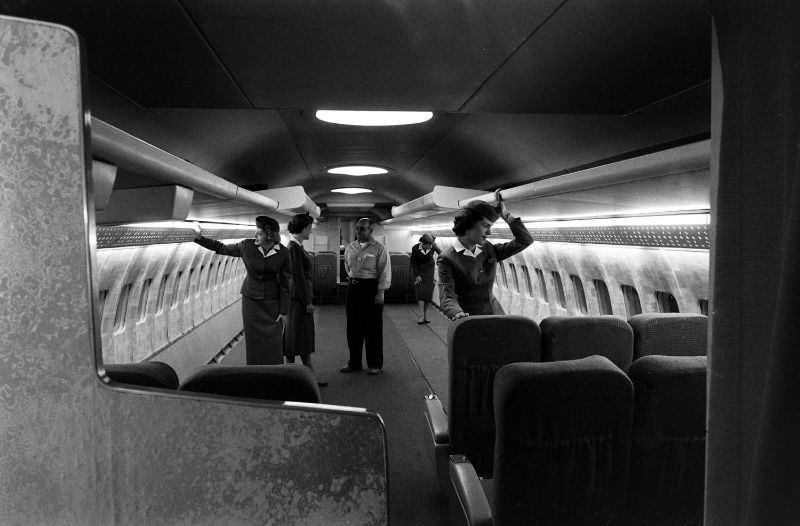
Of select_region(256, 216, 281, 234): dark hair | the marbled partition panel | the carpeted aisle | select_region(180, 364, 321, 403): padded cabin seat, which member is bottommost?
the carpeted aisle

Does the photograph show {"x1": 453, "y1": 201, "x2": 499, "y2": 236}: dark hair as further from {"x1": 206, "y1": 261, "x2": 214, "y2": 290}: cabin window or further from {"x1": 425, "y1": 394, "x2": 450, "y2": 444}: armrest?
{"x1": 206, "y1": 261, "x2": 214, "y2": 290}: cabin window

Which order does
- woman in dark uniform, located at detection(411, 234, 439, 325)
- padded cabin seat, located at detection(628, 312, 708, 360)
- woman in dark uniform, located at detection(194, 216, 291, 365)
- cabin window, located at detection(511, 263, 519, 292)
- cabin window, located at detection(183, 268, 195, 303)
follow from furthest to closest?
1. woman in dark uniform, located at detection(411, 234, 439, 325)
2. cabin window, located at detection(511, 263, 519, 292)
3. cabin window, located at detection(183, 268, 195, 303)
4. woman in dark uniform, located at detection(194, 216, 291, 365)
5. padded cabin seat, located at detection(628, 312, 708, 360)

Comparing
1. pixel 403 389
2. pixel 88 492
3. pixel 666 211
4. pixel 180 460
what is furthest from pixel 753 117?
pixel 403 389

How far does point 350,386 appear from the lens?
853cm

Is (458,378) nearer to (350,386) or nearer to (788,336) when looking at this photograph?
(788,336)

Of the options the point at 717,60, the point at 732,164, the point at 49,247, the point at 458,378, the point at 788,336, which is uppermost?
the point at 717,60

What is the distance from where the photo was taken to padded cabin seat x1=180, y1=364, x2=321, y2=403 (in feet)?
8.13

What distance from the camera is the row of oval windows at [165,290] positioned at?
7934mm

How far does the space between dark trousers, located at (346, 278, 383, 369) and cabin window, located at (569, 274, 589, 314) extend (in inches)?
127

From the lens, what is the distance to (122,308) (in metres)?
7.97

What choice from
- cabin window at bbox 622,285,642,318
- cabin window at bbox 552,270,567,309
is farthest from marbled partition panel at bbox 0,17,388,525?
cabin window at bbox 552,270,567,309

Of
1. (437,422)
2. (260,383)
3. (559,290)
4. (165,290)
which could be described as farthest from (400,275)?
(260,383)

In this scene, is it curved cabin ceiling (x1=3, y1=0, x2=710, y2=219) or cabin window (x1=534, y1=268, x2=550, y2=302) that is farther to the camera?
cabin window (x1=534, y1=268, x2=550, y2=302)

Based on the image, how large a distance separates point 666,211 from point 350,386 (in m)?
5.31
